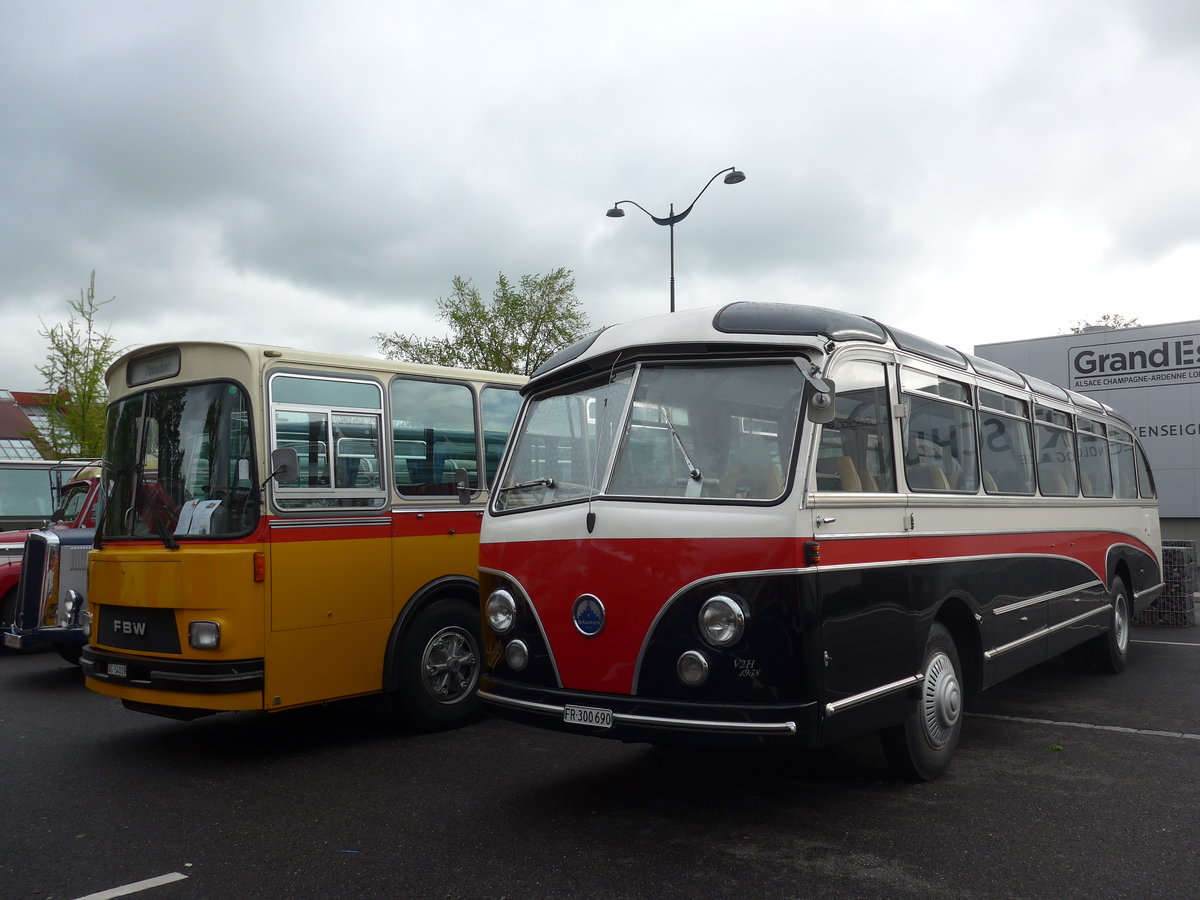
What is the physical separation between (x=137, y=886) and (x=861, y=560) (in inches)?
149

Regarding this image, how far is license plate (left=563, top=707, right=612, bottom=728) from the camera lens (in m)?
5.04

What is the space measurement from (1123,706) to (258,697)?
674cm

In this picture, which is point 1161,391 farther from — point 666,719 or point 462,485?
point 666,719

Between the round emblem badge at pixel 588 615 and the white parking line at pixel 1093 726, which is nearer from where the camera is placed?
the round emblem badge at pixel 588 615

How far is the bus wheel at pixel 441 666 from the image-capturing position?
301 inches

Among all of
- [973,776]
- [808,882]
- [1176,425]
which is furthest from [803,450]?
[1176,425]

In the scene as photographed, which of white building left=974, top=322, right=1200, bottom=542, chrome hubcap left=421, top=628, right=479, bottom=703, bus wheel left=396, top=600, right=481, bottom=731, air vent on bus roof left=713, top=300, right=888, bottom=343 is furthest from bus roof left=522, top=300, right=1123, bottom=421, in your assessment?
white building left=974, top=322, right=1200, bottom=542

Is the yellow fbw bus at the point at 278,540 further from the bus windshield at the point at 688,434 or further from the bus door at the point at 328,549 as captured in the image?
the bus windshield at the point at 688,434

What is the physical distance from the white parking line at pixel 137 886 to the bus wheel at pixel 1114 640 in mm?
8289

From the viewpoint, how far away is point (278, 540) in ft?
22.3

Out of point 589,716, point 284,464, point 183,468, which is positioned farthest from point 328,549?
point 589,716

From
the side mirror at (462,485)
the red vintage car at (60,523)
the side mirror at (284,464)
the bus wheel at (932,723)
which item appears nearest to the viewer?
the bus wheel at (932,723)

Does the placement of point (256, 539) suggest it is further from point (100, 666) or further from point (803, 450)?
point (803, 450)

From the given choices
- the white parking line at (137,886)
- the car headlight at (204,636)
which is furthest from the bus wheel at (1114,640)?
the white parking line at (137,886)
